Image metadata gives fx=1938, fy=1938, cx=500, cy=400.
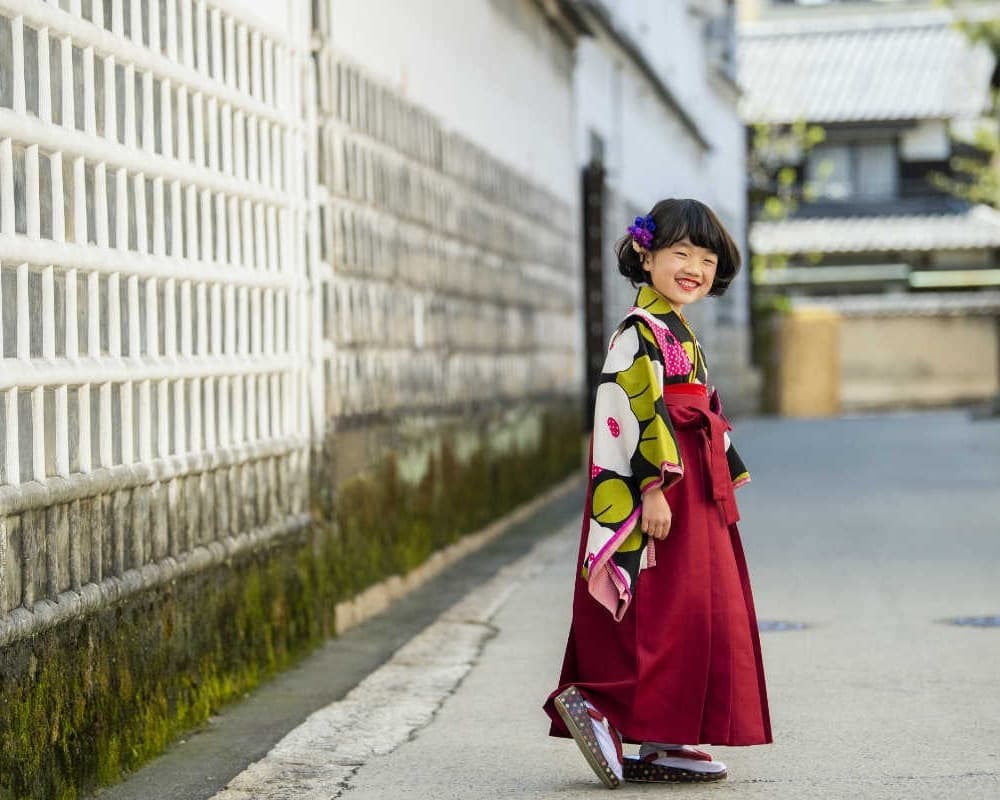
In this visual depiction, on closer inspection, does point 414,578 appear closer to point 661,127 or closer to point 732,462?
point 732,462

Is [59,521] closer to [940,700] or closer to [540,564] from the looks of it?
[940,700]

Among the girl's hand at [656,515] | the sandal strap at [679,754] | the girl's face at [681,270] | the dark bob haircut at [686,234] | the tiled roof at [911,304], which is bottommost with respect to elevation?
the sandal strap at [679,754]

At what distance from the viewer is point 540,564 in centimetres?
1049

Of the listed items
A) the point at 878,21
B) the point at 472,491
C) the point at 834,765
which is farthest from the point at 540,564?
the point at 878,21

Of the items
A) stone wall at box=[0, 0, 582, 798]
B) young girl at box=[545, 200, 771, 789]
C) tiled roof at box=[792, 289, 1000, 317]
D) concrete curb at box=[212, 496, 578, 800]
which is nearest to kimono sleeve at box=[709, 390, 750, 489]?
young girl at box=[545, 200, 771, 789]

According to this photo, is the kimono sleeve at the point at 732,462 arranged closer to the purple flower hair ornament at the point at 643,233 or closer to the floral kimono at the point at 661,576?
the floral kimono at the point at 661,576

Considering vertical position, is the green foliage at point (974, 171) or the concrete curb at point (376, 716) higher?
the green foliage at point (974, 171)

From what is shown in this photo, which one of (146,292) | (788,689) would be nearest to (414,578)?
(788,689)

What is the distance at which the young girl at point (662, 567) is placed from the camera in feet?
16.7

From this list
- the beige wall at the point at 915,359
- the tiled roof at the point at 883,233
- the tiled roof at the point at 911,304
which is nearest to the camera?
the beige wall at the point at 915,359

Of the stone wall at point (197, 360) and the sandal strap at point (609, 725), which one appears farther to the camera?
the sandal strap at point (609, 725)

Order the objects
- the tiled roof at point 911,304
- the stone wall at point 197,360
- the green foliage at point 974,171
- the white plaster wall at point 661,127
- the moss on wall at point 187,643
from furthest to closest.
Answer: the green foliage at point 974,171, the tiled roof at point 911,304, the white plaster wall at point 661,127, the stone wall at point 197,360, the moss on wall at point 187,643

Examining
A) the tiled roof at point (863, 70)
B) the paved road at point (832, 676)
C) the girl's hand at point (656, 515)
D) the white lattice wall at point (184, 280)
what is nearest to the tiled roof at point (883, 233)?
the tiled roof at point (863, 70)

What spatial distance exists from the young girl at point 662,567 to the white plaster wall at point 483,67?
371 cm
